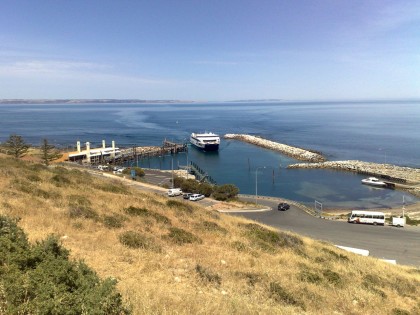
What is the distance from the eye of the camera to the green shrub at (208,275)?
31.7 ft

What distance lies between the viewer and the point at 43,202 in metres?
15.1

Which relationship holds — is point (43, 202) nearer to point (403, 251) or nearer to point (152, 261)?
point (152, 261)

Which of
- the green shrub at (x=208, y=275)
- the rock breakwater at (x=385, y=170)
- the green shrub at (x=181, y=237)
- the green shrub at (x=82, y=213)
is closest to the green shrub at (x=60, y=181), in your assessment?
the green shrub at (x=82, y=213)

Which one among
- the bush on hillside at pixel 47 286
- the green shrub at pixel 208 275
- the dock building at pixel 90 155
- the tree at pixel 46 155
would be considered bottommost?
the dock building at pixel 90 155

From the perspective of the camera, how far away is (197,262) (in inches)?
444

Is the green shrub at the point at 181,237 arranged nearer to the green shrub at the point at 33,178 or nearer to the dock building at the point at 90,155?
the green shrub at the point at 33,178

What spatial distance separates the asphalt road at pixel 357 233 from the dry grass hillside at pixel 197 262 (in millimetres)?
12492

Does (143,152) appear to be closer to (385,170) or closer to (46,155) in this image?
(46,155)

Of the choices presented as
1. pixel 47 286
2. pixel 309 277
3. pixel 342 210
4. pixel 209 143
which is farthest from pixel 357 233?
pixel 209 143

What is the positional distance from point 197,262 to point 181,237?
2.74 meters

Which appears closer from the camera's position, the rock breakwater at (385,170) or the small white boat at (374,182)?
the small white boat at (374,182)

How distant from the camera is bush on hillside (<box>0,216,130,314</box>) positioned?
5.01m

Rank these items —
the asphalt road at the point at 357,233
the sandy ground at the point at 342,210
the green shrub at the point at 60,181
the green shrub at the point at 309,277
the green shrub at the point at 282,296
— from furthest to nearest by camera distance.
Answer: the sandy ground at the point at 342,210
the asphalt road at the point at 357,233
the green shrub at the point at 60,181
the green shrub at the point at 309,277
the green shrub at the point at 282,296

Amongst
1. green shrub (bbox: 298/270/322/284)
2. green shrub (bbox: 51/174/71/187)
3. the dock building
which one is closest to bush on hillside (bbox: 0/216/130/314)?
green shrub (bbox: 298/270/322/284)
